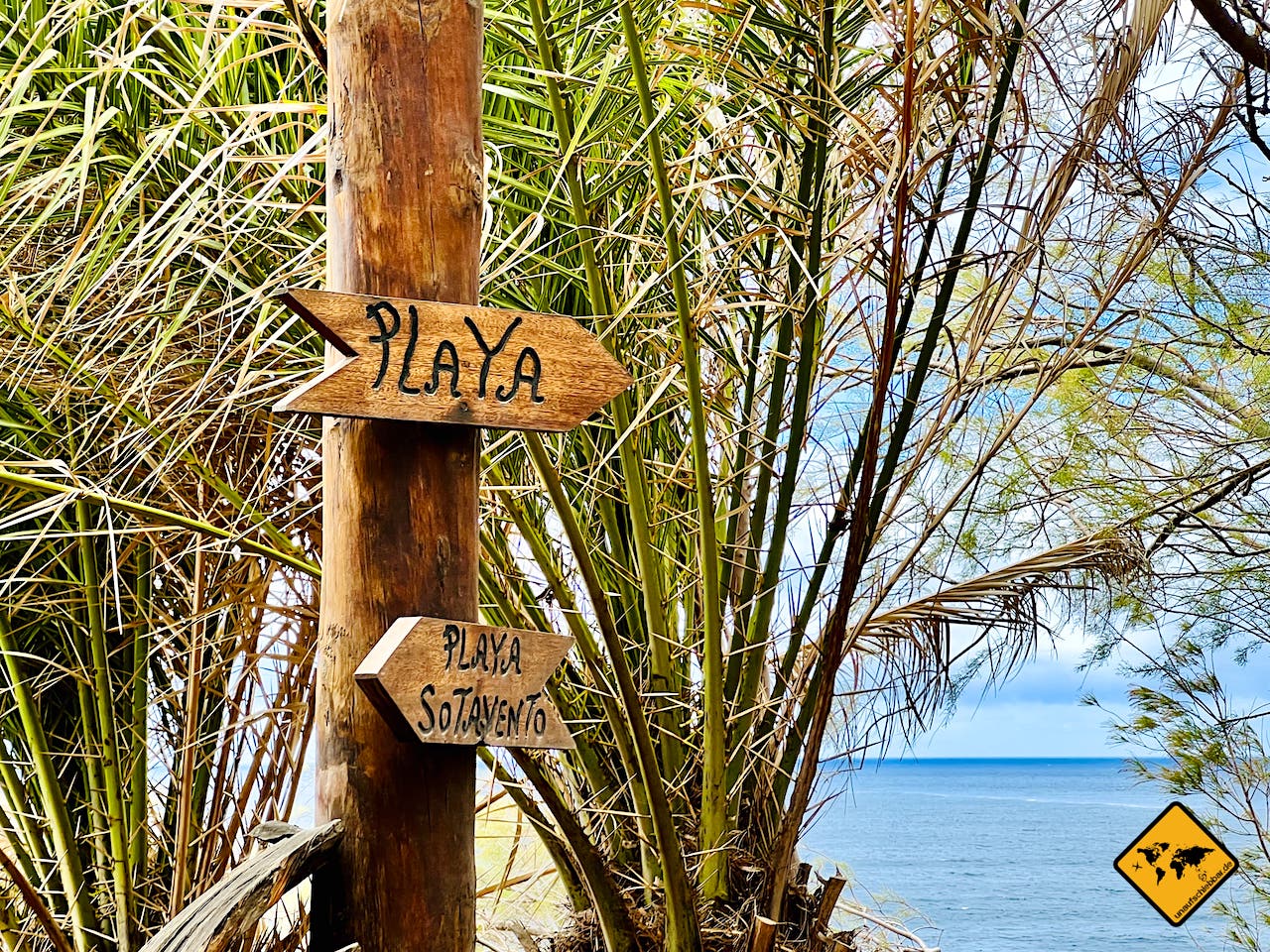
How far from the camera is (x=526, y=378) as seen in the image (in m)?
1.18

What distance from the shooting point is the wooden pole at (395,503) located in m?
1.11

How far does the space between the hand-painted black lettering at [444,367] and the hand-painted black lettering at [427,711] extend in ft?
0.91

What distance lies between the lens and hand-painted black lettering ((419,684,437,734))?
107cm

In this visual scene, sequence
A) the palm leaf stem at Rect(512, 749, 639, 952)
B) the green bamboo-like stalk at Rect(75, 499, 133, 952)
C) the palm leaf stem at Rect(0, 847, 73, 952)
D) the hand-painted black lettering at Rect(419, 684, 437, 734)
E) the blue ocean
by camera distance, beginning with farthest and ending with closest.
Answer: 1. the blue ocean
2. the green bamboo-like stalk at Rect(75, 499, 133, 952)
3. the palm leaf stem at Rect(0, 847, 73, 952)
4. the palm leaf stem at Rect(512, 749, 639, 952)
5. the hand-painted black lettering at Rect(419, 684, 437, 734)

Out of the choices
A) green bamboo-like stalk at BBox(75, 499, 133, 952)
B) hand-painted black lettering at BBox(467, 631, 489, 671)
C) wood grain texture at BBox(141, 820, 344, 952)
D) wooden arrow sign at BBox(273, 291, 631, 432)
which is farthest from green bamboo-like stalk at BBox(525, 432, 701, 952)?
green bamboo-like stalk at BBox(75, 499, 133, 952)

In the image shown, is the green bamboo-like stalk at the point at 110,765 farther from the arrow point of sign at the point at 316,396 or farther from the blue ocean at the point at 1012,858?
the blue ocean at the point at 1012,858

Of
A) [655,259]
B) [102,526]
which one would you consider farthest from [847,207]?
[102,526]

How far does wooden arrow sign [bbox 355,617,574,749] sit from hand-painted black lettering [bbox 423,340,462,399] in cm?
22

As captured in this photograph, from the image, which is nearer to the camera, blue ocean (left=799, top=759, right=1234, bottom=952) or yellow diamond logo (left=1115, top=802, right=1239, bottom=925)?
yellow diamond logo (left=1115, top=802, right=1239, bottom=925)

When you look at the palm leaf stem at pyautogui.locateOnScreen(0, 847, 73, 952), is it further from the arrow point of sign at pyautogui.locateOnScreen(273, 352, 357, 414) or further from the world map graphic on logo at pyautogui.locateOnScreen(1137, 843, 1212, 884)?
the world map graphic on logo at pyautogui.locateOnScreen(1137, 843, 1212, 884)

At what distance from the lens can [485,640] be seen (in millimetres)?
1129

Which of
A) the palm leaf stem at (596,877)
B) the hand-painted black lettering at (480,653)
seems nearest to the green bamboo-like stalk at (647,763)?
the palm leaf stem at (596,877)

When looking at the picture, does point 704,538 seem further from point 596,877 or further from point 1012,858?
point 1012,858

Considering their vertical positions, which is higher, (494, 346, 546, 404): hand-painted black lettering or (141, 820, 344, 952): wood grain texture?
(494, 346, 546, 404): hand-painted black lettering
